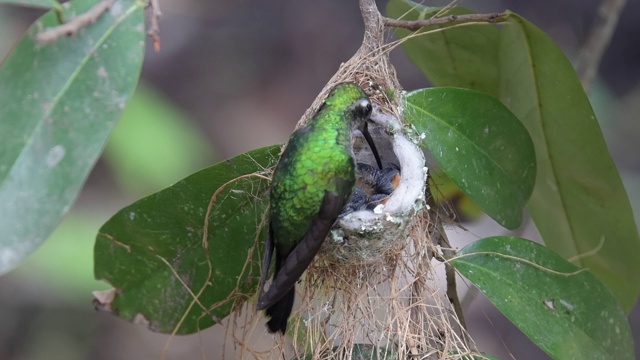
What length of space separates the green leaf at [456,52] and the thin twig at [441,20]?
27cm

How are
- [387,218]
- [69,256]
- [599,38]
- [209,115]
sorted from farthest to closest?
[209,115], [69,256], [599,38], [387,218]

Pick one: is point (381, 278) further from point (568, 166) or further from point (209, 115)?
point (209, 115)

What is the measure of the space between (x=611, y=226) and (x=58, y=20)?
1.40m

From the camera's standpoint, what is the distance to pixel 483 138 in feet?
5.95

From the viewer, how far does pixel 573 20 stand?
4223mm

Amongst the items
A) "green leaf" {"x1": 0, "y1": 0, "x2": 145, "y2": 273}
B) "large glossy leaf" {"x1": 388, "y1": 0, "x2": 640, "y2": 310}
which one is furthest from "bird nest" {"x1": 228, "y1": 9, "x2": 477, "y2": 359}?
"green leaf" {"x1": 0, "y1": 0, "x2": 145, "y2": 273}

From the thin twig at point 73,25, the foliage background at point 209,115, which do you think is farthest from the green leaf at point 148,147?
the thin twig at point 73,25

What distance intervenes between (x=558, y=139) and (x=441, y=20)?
470mm

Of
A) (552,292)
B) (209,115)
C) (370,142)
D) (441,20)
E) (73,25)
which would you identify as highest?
(73,25)

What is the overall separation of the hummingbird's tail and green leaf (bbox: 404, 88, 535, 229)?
469 mm

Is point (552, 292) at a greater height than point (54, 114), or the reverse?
point (54, 114)

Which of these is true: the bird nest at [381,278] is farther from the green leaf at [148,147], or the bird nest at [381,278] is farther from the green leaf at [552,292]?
the green leaf at [148,147]

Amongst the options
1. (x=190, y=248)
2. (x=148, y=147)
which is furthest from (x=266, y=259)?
(x=148, y=147)

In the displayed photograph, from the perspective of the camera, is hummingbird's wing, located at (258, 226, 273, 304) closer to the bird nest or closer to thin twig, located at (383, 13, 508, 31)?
the bird nest
